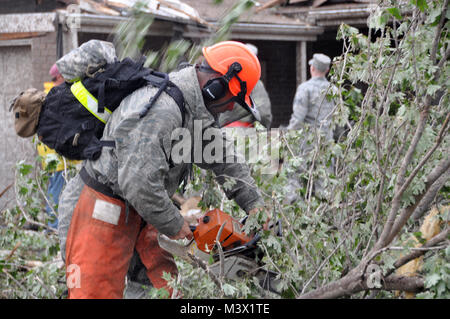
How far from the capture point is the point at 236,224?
11.3 ft

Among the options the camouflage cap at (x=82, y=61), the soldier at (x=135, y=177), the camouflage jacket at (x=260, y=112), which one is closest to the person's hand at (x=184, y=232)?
the soldier at (x=135, y=177)

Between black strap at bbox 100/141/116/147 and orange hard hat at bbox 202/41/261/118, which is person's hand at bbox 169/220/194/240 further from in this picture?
orange hard hat at bbox 202/41/261/118

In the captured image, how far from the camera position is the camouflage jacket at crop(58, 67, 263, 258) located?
3.04 m

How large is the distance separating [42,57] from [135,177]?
18.5ft

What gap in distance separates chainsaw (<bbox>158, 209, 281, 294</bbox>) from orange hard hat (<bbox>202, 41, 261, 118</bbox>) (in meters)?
0.74

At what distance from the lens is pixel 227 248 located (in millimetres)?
3422

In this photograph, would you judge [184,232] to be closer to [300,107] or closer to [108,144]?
[108,144]

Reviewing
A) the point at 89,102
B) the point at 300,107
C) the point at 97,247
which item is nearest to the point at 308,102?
the point at 300,107

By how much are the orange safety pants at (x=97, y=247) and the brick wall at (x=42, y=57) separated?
16.8 feet

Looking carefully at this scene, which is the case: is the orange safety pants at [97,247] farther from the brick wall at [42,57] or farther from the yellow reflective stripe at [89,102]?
the brick wall at [42,57]

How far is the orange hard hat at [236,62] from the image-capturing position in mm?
3320

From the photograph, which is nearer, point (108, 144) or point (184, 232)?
point (108, 144)

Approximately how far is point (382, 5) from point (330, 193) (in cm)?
125
